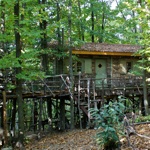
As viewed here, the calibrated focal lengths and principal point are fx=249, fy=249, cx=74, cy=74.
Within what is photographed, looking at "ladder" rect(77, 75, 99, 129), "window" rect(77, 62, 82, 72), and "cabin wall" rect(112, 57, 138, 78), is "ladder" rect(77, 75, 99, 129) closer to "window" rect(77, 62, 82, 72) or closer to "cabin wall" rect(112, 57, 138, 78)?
"window" rect(77, 62, 82, 72)

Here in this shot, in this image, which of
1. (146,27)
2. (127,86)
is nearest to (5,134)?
(146,27)

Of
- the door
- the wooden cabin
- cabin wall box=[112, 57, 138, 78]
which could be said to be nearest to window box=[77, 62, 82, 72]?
the wooden cabin

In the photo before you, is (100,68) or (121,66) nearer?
(100,68)

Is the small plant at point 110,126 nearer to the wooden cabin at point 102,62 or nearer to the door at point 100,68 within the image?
the wooden cabin at point 102,62

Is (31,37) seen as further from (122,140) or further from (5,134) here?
(122,140)

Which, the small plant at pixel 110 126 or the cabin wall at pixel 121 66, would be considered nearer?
the small plant at pixel 110 126

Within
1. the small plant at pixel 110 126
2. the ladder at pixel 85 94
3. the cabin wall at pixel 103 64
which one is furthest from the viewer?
the cabin wall at pixel 103 64

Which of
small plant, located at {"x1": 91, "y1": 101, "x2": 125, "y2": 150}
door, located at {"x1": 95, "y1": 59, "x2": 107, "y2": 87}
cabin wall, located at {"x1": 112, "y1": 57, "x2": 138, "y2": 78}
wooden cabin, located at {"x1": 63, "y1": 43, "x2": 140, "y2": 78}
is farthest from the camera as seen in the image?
cabin wall, located at {"x1": 112, "y1": 57, "x2": 138, "y2": 78}

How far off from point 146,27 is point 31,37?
16.0 feet

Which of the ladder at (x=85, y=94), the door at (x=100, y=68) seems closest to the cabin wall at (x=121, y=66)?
the door at (x=100, y=68)

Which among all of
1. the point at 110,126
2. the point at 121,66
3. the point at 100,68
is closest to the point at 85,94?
the point at 100,68

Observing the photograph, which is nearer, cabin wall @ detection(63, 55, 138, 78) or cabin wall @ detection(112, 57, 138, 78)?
cabin wall @ detection(63, 55, 138, 78)

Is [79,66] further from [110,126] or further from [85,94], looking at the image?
[110,126]

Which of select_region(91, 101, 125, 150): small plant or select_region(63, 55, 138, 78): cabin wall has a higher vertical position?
select_region(63, 55, 138, 78): cabin wall
